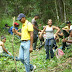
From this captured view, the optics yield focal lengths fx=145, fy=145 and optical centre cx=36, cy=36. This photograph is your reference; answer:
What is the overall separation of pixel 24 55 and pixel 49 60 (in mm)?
2067

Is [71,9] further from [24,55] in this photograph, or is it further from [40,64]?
[24,55]

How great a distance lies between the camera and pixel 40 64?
5844mm

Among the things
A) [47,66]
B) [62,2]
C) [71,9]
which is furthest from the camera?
[71,9]

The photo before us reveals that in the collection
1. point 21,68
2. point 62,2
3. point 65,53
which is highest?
point 62,2

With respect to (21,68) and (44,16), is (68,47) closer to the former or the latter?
(21,68)

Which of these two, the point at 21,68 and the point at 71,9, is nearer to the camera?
the point at 21,68

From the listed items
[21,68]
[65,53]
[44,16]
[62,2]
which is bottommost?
[21,68]

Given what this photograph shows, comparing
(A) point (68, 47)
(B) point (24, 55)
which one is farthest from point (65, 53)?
(B) point (24, 55)

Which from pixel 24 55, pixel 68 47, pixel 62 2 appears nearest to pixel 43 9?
pixel 62 2

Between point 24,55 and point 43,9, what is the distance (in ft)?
36.1

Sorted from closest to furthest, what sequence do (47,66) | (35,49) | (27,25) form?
1. (27,25)
2. (47,66)
3. (35,49)

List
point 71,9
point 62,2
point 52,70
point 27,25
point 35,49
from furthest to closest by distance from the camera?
point 71,9 < point 62,2 < point 35,49 < point 52,70 < point 27,25

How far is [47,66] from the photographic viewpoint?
5.52 metres

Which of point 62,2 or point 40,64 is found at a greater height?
point 62,2
